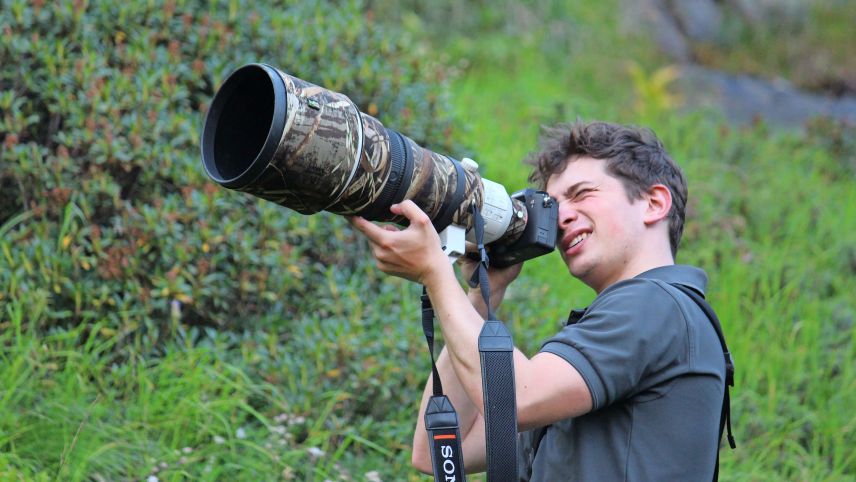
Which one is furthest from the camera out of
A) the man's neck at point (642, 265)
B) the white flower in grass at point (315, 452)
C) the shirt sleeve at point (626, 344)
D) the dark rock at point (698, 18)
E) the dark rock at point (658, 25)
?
the dark rock at point (698, 18)

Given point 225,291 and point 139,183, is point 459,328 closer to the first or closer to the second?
point 225,291

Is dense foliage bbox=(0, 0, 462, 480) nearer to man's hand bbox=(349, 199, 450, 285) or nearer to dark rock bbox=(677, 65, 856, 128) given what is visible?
man's hand bbox=(349, 199, 450, 285)

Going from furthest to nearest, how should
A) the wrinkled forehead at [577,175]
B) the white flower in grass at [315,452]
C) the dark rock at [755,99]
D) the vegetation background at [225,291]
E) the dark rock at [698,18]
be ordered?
the dark rock at [698,18], the dark rock at [755,99], the vegetation background at [225,291], the white flower in grass at [315,452], the wrinkled forehead at [577,175]

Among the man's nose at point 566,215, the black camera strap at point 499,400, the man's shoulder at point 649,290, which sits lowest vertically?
the black camera strap at point 499,400

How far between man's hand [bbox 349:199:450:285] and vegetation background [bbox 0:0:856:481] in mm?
1091

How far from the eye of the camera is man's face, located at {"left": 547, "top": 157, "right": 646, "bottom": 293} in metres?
2.33

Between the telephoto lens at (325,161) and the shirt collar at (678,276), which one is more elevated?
the telephoto lens at (325,161)

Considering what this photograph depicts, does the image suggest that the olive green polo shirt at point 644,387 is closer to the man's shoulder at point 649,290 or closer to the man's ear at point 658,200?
the man's shoulder at point 649,290

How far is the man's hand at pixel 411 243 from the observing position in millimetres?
2164

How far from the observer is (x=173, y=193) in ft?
12.8

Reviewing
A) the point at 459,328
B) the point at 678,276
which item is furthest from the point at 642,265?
the point at 459,328

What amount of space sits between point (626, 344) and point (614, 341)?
2 centimetres

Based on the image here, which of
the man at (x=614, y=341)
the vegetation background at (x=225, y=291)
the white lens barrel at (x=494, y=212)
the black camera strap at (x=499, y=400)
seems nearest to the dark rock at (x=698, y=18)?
the vegetation background at (x=225, y=291)

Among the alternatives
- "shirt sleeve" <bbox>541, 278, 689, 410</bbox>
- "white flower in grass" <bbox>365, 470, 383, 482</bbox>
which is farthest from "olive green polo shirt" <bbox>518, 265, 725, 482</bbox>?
"white flower in grass" <bbox>365, 470, 383, 482</bbox>
